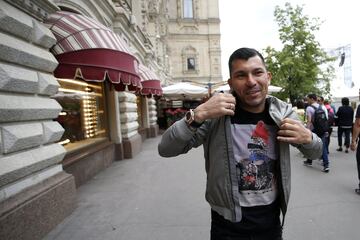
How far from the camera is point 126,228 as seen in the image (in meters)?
4.10

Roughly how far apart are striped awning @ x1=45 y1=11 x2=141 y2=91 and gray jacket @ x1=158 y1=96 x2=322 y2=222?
11.4ft

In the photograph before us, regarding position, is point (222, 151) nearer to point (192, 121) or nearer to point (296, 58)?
point (192, 121)

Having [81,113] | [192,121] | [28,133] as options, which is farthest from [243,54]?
[81,113]

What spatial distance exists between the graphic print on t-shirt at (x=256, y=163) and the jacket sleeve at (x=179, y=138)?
1.00ft

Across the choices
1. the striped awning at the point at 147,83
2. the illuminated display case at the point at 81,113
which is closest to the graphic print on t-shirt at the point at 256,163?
the illuminated display case at the point at 81,113

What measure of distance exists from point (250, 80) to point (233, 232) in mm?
945

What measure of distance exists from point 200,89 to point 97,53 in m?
12.7

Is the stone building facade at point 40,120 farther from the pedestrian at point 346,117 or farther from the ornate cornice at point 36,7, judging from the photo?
the pedestrian at point 346,117

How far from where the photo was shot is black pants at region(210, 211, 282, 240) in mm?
1826

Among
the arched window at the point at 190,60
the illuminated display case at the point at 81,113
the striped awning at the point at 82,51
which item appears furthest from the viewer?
the arched window at the point at 190,60

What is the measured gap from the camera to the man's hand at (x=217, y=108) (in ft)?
5.19

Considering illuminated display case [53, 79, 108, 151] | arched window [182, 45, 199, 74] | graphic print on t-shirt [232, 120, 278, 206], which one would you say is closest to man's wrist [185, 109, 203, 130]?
graphic print on t-shirt [232, 120, 278, 206]

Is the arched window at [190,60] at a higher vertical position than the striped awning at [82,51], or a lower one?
higher

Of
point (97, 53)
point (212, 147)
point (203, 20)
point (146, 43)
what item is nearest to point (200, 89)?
point (146, 43)
